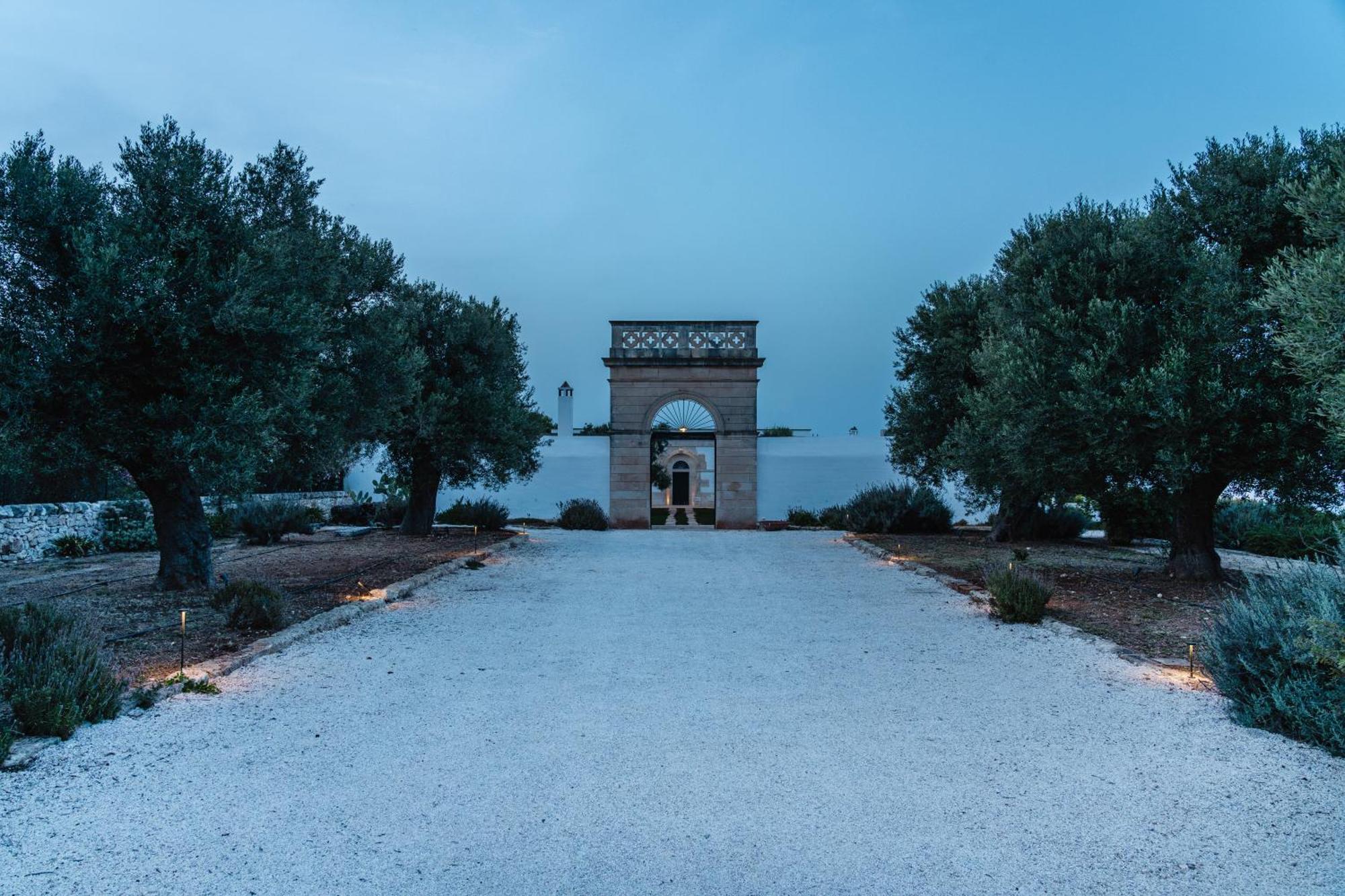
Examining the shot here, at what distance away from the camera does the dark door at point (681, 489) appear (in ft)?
137

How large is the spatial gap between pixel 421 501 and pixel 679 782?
14.4 m

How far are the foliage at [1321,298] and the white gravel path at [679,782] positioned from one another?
238 centimetres

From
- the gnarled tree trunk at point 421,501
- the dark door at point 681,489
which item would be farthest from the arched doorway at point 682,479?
the gnarled tree trunk at point 421,501

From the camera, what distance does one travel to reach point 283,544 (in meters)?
15.5

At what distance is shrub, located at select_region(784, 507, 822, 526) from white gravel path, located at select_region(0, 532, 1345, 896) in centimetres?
1575

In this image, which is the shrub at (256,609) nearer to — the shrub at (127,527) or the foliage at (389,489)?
the shrub at (127,527)

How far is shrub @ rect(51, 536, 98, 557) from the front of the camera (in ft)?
42.4

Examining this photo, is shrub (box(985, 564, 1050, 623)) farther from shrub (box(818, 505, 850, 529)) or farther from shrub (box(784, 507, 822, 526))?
shrub (box(784, 507, 822, 526))

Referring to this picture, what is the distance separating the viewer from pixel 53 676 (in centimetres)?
450

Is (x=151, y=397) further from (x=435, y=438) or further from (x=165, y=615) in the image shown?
(x=435, y=438)

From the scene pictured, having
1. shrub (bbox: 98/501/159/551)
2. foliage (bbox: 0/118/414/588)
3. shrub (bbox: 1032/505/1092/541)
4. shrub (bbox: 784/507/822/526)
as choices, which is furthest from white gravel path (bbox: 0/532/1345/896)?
shrub (bbox: 784/507/822/526)

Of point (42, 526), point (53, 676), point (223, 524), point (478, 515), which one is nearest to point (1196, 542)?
point (53, 676)

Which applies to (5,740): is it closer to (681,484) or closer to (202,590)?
(202,590)

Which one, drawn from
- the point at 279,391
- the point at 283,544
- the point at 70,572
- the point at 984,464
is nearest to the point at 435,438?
the point at 283,544
